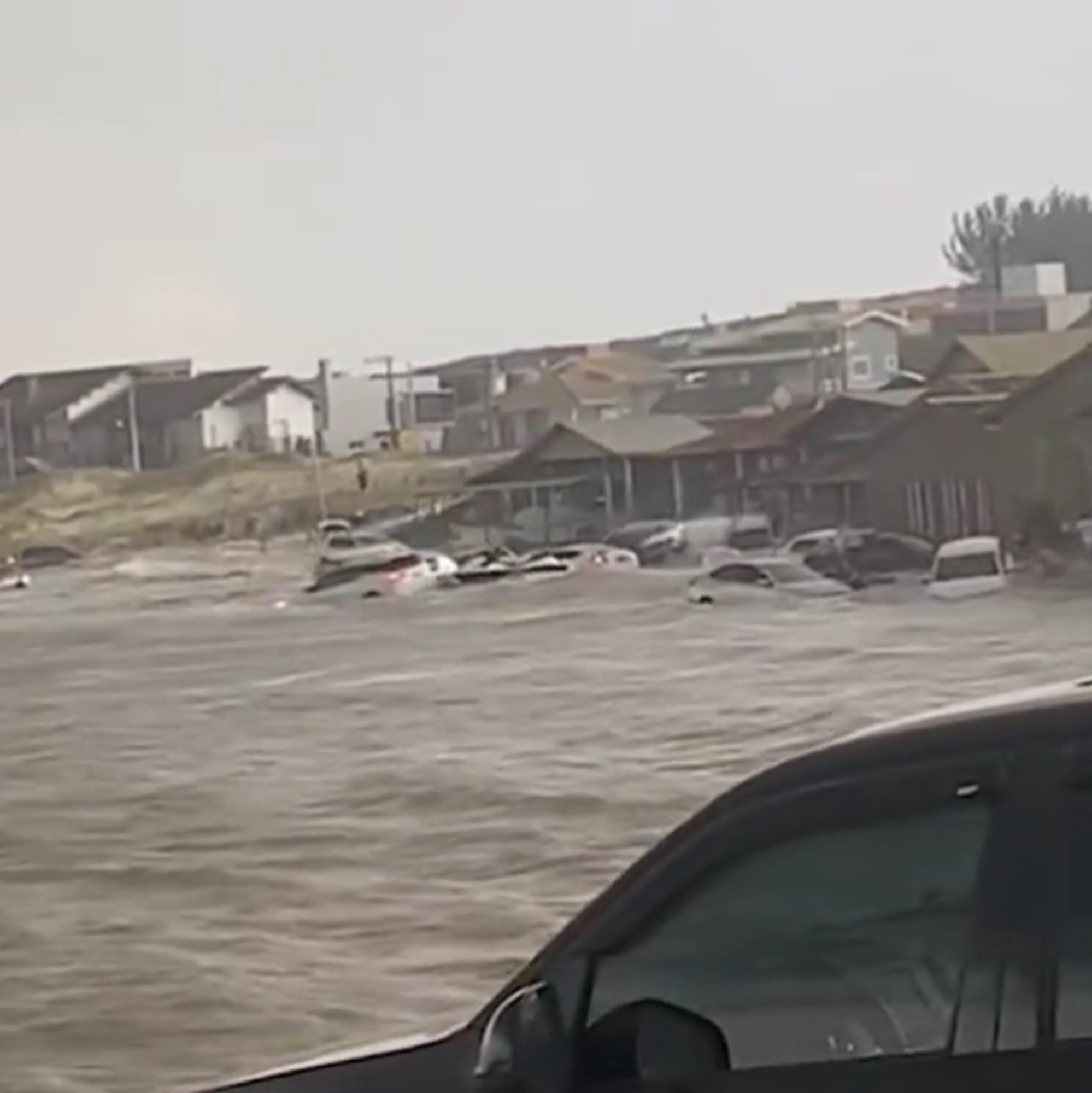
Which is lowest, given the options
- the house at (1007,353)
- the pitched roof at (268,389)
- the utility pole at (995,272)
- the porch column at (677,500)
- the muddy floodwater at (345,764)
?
the muddy floodwater at (345,764)

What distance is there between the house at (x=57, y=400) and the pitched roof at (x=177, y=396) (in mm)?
25

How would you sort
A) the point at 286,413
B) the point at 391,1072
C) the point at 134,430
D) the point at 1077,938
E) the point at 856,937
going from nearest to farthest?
the point at 1077,938 < the point at 856,937 < the point at 391,1072 < the point at 286,413 < the point at 134,430

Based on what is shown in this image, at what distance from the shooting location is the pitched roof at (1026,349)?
19.0 feet

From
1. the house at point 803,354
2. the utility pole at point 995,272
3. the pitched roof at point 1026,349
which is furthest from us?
the house at point 803,354

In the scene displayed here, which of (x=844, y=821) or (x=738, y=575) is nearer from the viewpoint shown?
(x=844, y=821)

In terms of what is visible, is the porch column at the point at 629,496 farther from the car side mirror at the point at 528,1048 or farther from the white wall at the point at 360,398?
the car side mirror at the point at 528,1048

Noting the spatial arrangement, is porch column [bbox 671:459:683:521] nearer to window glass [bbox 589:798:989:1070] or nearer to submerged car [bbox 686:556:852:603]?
submerged car [bbox 686:556:852:603]

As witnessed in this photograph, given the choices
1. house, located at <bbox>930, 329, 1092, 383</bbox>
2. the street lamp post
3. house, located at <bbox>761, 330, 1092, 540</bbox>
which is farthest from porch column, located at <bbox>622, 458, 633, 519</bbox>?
the street lamp post

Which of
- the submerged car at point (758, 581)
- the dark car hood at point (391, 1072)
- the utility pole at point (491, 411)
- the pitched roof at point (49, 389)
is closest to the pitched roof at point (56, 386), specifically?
the pitched roof at point (49, 389)

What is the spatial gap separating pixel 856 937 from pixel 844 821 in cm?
7

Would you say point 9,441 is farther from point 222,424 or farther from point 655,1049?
point 655,1049

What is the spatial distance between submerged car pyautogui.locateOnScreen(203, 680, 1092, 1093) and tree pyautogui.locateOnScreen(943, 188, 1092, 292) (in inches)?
171

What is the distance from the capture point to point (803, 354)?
245 inches

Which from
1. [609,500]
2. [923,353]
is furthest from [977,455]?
[609,500]
